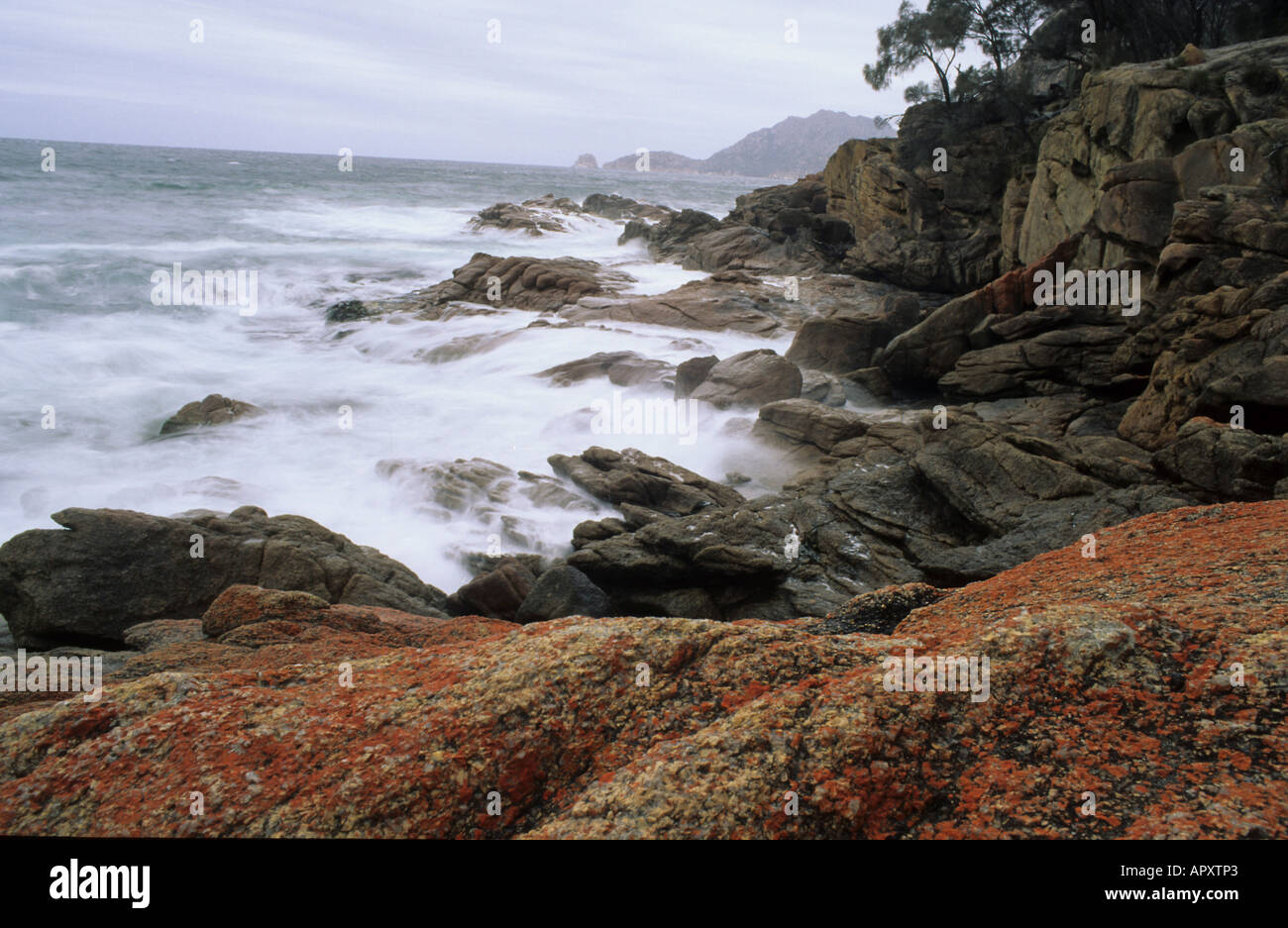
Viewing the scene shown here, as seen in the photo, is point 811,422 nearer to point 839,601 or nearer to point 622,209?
point 839,601

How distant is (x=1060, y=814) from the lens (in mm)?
2523

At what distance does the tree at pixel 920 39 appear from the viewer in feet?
130

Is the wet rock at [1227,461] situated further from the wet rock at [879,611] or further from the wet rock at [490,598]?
the wet rock at [490,598]

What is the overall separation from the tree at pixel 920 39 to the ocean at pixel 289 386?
57.2ft

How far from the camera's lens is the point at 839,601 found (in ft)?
30.5

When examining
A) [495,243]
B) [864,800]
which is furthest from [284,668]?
[495,243]

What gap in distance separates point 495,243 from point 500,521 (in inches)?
1698

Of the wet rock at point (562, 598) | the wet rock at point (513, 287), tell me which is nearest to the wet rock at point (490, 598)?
the wet rock at point (562, 598)

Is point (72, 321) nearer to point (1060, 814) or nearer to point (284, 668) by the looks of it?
point (284, 668)

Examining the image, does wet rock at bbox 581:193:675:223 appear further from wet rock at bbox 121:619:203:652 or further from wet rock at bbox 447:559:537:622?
wet rock at bbox 121:619:203:652

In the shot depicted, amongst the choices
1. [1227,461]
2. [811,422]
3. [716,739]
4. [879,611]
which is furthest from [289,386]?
[716,739]

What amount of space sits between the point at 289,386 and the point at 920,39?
37299 millimetres

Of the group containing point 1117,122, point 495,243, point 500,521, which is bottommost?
point 500,521
